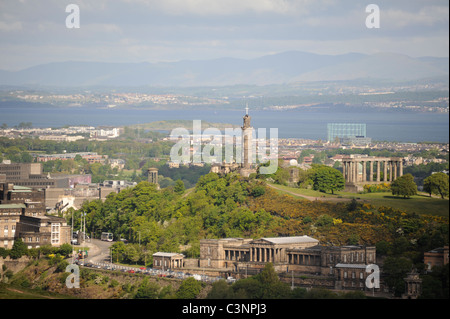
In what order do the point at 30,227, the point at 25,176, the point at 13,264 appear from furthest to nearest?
the point at 25,176, the point at 30,227, the point at 13,264

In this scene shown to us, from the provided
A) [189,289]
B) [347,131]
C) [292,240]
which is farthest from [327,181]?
[347,131]

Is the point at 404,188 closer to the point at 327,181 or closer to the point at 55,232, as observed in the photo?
the point at 327,181

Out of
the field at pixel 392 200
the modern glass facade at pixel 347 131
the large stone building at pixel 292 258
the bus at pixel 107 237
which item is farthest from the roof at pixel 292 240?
the modern glass facade at pixel 347 131

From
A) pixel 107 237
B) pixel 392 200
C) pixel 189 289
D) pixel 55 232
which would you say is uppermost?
pixel 392 200

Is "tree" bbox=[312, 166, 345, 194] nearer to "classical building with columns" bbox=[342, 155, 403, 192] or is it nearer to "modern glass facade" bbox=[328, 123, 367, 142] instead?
"classical building with columns" bbox=[342, 155, 403, 192]

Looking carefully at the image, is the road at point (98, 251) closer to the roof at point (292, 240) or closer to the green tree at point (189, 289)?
the green tree at point (189, 289)

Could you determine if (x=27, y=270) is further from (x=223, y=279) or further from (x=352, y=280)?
(x=352, y=280)
